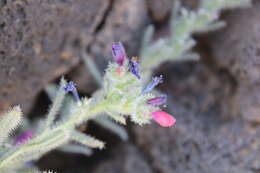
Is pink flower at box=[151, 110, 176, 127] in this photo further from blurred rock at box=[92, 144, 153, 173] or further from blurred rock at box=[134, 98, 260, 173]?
blurred rock at box=[92, 144, 153, 173]

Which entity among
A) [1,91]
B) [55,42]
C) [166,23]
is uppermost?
[166,23]

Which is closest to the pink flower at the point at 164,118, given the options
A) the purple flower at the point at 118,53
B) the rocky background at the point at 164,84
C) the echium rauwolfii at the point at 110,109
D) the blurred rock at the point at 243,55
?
the echium rauwolfii at the point at 110,109

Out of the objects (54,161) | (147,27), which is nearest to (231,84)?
(147,27)

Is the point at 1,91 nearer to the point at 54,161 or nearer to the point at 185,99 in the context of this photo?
the point at 54,161

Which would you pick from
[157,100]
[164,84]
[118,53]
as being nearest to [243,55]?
[164,84]

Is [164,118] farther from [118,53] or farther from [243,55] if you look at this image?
[243,55]

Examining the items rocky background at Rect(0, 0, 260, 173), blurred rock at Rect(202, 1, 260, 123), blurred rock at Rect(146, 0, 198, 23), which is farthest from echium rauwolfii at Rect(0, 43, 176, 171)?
blurred rock at Rect(146, 0, 198, 23)
